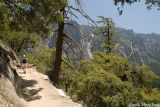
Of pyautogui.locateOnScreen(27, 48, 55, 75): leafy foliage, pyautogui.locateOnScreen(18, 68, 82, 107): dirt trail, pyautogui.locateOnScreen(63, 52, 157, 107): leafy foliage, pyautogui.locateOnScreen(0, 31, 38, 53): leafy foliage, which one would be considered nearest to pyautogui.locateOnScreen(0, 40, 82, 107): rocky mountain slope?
pyautogui.locateOnScreen(18, 68, 82, 107): dirt trail

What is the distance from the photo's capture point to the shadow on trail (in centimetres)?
2122

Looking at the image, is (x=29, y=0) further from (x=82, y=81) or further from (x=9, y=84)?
(x=82, y=81)

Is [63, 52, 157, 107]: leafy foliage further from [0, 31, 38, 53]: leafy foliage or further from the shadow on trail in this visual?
[0, 31, 38, 53]: leafy foliage

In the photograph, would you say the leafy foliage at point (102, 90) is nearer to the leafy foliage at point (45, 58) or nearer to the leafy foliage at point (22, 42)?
the leafy foliage at point (45, 58)

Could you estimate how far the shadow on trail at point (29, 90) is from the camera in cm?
2122

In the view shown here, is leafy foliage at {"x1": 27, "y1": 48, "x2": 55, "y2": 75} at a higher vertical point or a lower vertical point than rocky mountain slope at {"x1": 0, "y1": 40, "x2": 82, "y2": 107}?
lower

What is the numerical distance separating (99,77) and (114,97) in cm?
201

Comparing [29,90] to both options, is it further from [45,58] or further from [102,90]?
[45,58]

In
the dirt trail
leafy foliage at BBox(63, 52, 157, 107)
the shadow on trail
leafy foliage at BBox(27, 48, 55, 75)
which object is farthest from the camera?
leafy foliage at BBox(27, 48, 55, 75)

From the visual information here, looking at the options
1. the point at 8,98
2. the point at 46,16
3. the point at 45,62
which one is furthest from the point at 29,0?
the point at 45,62

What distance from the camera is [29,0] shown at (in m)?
20.2

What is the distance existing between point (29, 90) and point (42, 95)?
1103 millimetres

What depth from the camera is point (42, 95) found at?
22422mm

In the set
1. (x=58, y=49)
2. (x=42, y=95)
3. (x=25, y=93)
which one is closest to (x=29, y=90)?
(x=25, y=93)
